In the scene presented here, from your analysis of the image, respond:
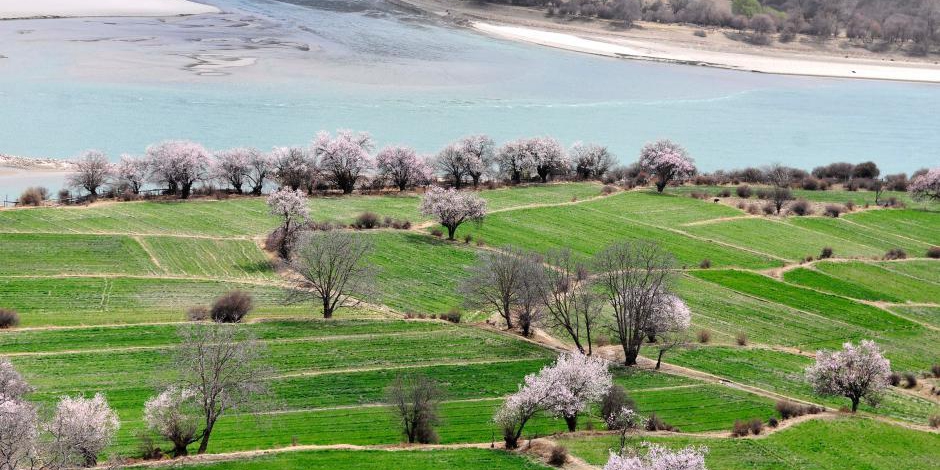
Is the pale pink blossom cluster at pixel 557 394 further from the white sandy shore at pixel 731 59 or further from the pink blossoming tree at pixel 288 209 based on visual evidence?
the white sandy shore at pixel 731 59

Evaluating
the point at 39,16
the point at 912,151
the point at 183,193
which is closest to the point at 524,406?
the point at 183,193

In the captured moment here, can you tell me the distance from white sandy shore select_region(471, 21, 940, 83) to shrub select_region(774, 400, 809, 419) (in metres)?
116

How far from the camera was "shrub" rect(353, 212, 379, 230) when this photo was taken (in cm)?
7338

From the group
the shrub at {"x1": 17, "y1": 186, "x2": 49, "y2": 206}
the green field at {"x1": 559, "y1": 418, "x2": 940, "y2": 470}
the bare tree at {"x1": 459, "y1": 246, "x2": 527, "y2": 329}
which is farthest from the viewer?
the shrub at {"x1": 17, "y1": 186, "x2": 49, "y2": 206}

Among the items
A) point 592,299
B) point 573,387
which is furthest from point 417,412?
point 592,299

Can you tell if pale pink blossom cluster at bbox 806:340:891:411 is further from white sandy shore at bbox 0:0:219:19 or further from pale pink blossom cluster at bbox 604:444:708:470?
white sandy shore at bbox 0:0:219:19

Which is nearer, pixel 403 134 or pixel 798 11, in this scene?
pixel 403 134

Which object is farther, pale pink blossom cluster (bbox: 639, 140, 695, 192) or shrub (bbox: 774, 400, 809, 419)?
pale pink blossom cluster (bbox: 639, 140, 695, 192)

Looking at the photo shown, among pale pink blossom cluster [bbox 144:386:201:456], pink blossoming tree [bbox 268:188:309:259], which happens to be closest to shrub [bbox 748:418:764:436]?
pale pink blossom cluster [bbox 144:386:201:456]

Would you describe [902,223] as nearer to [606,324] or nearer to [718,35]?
[606,324]

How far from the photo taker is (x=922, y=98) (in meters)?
140

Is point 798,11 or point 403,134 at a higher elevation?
point 798,11

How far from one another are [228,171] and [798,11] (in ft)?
412

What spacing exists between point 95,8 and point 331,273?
390 feet
